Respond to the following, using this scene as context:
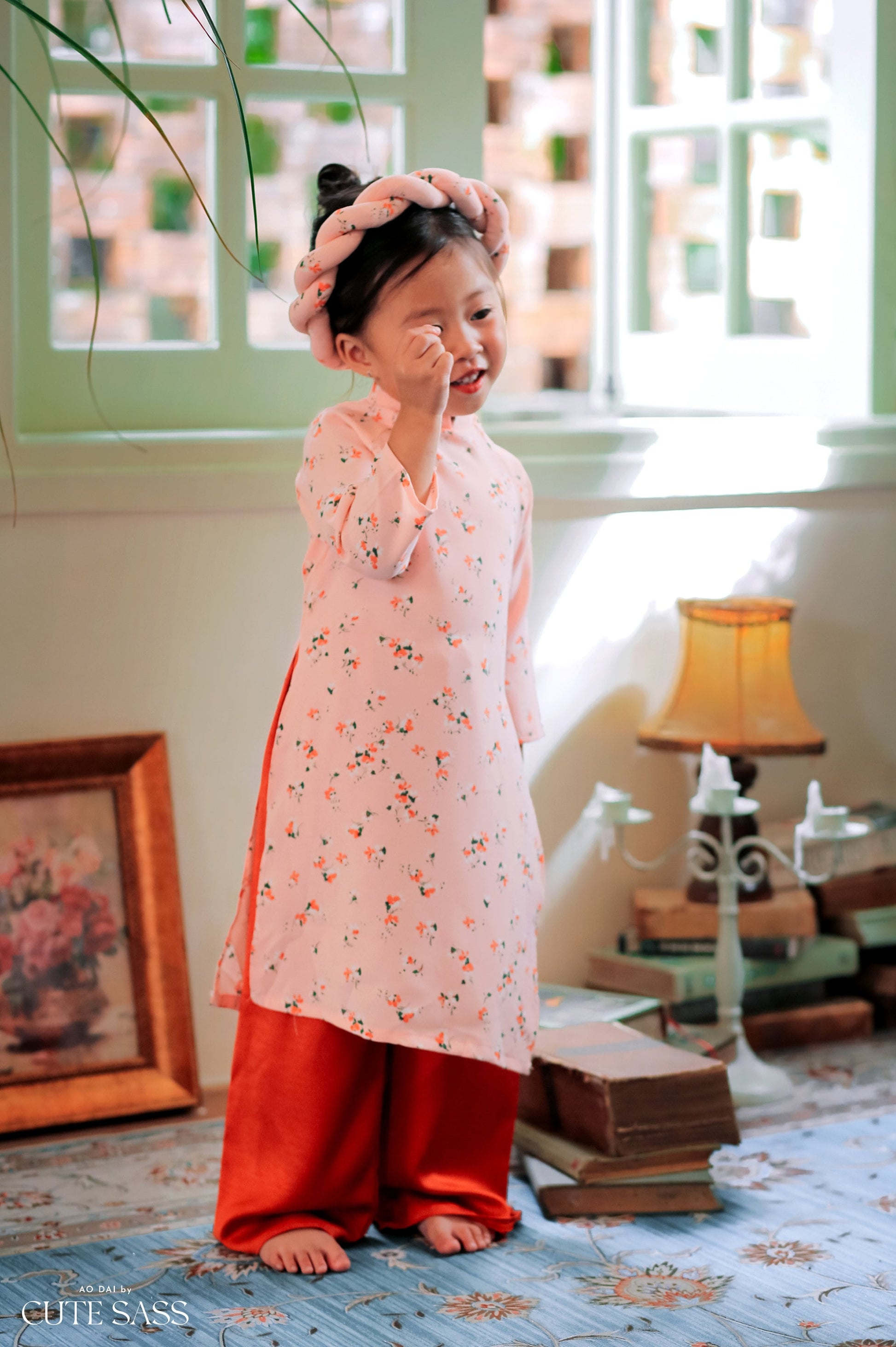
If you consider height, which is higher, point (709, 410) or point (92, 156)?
point (92, 156)

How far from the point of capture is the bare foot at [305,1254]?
1688 millimetres

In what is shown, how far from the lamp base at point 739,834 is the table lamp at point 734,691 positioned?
0.16ft

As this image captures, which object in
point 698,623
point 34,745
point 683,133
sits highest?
point 683,133

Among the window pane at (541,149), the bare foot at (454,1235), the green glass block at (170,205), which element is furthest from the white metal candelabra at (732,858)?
the green glass block at (170,205)

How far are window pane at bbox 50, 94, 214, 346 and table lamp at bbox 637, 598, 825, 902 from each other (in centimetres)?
186

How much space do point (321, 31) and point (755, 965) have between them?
1.92m

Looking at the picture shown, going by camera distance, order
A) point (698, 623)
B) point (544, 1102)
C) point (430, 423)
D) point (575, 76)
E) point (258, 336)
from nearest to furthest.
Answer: point (430, 423) < point (544, 1102) < point (698, 623) < point (575, 76) < point (258, 336)

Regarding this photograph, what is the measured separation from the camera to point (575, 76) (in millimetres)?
3375

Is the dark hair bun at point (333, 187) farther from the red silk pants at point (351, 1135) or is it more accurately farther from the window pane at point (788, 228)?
the window pane at point (788, 228)

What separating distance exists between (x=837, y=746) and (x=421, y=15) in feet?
4.39

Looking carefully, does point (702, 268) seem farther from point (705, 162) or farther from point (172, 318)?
point (172, 318)

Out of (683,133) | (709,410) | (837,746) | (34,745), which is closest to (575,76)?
(683,133)

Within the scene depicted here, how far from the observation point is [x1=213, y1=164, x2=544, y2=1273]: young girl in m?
1.64

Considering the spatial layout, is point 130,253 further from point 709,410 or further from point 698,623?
point 698,623
